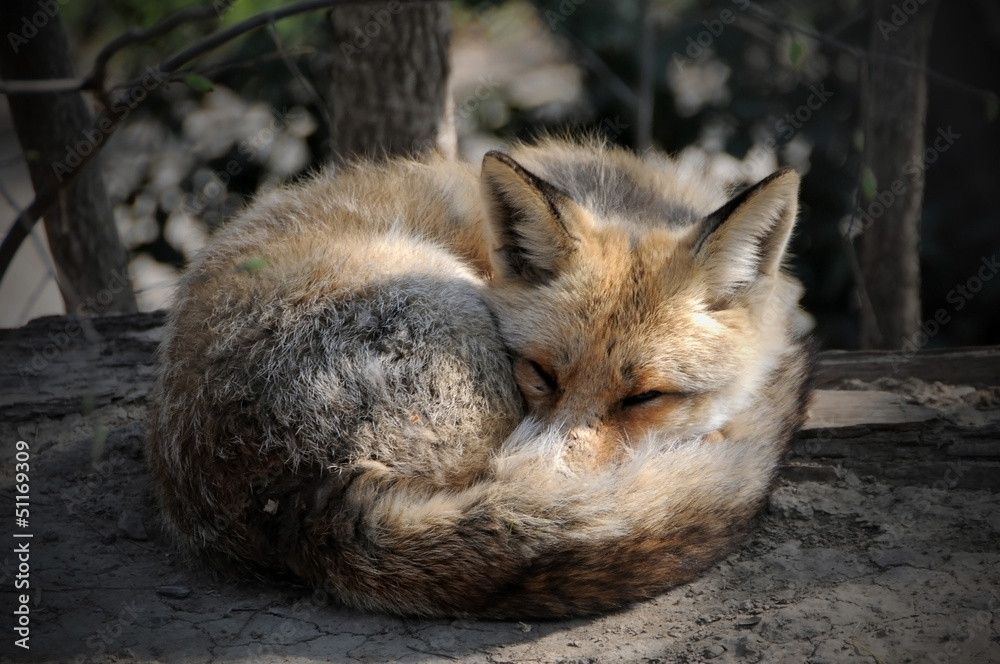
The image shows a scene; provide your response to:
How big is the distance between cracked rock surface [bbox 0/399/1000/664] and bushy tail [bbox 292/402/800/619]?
0.11 metres

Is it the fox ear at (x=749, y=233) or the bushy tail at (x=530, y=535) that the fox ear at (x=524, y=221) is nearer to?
the fox ear at (x=749, y=233)

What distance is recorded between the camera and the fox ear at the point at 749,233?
9.20 feet

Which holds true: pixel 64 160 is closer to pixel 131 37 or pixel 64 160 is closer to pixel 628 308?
pixel 131 37

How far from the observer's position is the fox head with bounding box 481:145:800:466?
9.20 ft

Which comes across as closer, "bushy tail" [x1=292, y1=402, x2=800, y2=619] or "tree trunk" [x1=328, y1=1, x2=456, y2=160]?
"bushy tail" [x1=292, y1=402, x2=800, y2=619]

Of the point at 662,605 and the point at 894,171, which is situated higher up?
the point at 894,171

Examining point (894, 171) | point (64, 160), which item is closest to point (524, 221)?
point (64, 160)

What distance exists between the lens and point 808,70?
242 inches

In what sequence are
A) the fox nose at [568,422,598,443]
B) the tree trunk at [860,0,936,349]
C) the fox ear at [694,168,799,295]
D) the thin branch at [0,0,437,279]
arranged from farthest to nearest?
the tree trunk at [860,0,936,349], the thin branch at [0,0,437,279], the fox ear at [694,168,799,295], the fox nose at [568,422,598,443]

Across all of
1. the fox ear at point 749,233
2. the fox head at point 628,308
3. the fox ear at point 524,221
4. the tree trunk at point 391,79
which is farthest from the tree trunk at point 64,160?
the fox ear at point 749,233

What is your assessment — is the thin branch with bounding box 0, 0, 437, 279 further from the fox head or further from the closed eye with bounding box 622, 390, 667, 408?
the closed eye with bounding box 622, 390, 667, 408

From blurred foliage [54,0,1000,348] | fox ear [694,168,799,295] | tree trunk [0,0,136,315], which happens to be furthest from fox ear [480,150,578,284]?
blurred foliage [54,0,1000,348]

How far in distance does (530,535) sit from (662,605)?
59 centimetres

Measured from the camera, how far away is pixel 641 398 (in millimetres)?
2855
